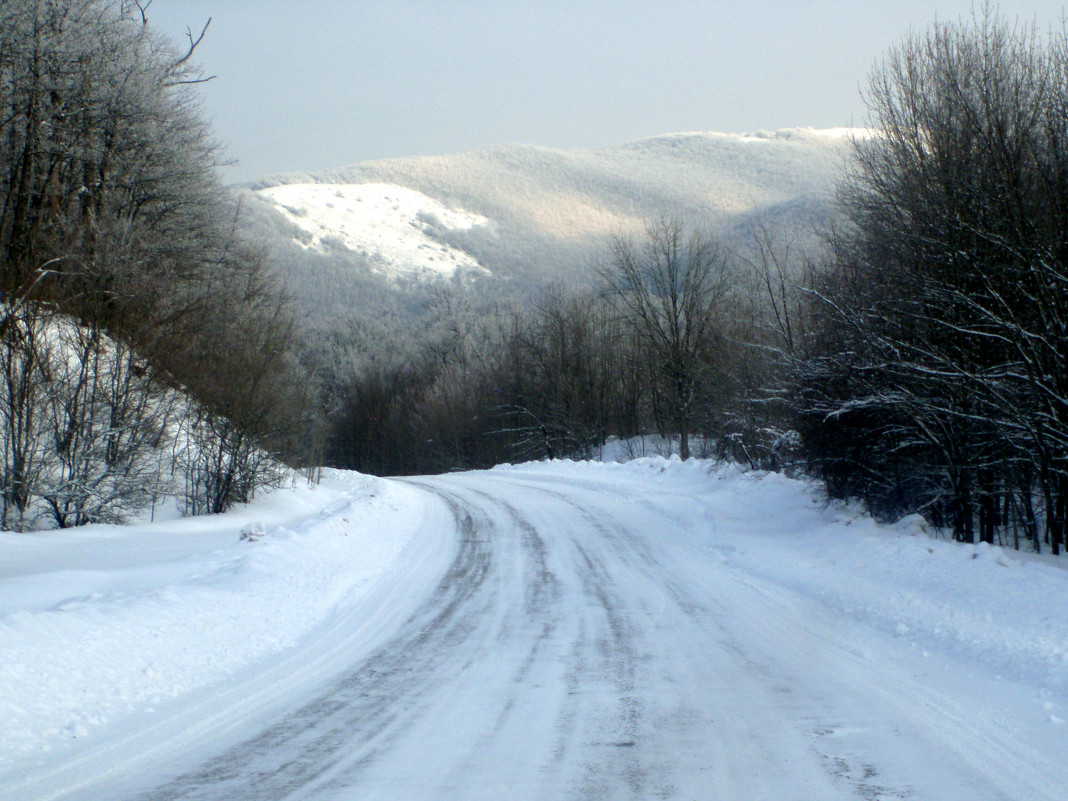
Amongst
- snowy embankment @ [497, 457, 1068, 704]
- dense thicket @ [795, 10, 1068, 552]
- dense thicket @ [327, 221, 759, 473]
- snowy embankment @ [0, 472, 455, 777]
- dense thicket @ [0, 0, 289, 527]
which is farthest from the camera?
dense thicket @ [327, 221, 759, 473]

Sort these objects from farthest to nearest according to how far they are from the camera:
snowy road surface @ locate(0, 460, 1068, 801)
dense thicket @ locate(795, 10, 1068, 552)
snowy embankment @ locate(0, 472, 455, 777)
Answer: dense thicket @ locate(795, 10, 1068, 552), snowy embankment @ locate(0, 472, 455, 777), snowy road surface @ locate(0, 460, 1068, 801)

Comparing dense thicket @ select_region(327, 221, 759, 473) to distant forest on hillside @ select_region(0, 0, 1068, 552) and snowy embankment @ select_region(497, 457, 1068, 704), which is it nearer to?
distant forest on hillside @ select_region(0, 0, 1068, 552)

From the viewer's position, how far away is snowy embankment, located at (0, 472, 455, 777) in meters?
5.36

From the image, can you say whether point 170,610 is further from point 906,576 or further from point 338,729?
point 906,576

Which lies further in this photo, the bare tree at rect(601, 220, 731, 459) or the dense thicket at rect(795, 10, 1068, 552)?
the bare tree at rect(601, 220, 731, 459)

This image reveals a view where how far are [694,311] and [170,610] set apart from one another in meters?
29.3

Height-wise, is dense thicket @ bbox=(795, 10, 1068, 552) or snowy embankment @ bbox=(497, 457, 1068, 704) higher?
dense thicket @ bbox=(795, 10, 1068, 552)

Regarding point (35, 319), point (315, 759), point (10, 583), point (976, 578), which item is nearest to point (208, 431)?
point (35, 319)

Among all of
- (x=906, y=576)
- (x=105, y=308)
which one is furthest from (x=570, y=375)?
(x=906, y=576)

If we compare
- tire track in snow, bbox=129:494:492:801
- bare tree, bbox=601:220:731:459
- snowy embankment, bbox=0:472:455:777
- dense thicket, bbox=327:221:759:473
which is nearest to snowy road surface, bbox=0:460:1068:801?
tire track in snow, bbox=129:494:492:801

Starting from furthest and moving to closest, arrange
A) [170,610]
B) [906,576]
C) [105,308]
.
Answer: [105,308] < [906,576] < [170,610]

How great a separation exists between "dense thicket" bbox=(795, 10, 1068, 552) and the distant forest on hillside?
5 centimetres

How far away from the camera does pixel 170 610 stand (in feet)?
24.4

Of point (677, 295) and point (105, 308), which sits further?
point (677, 295)
